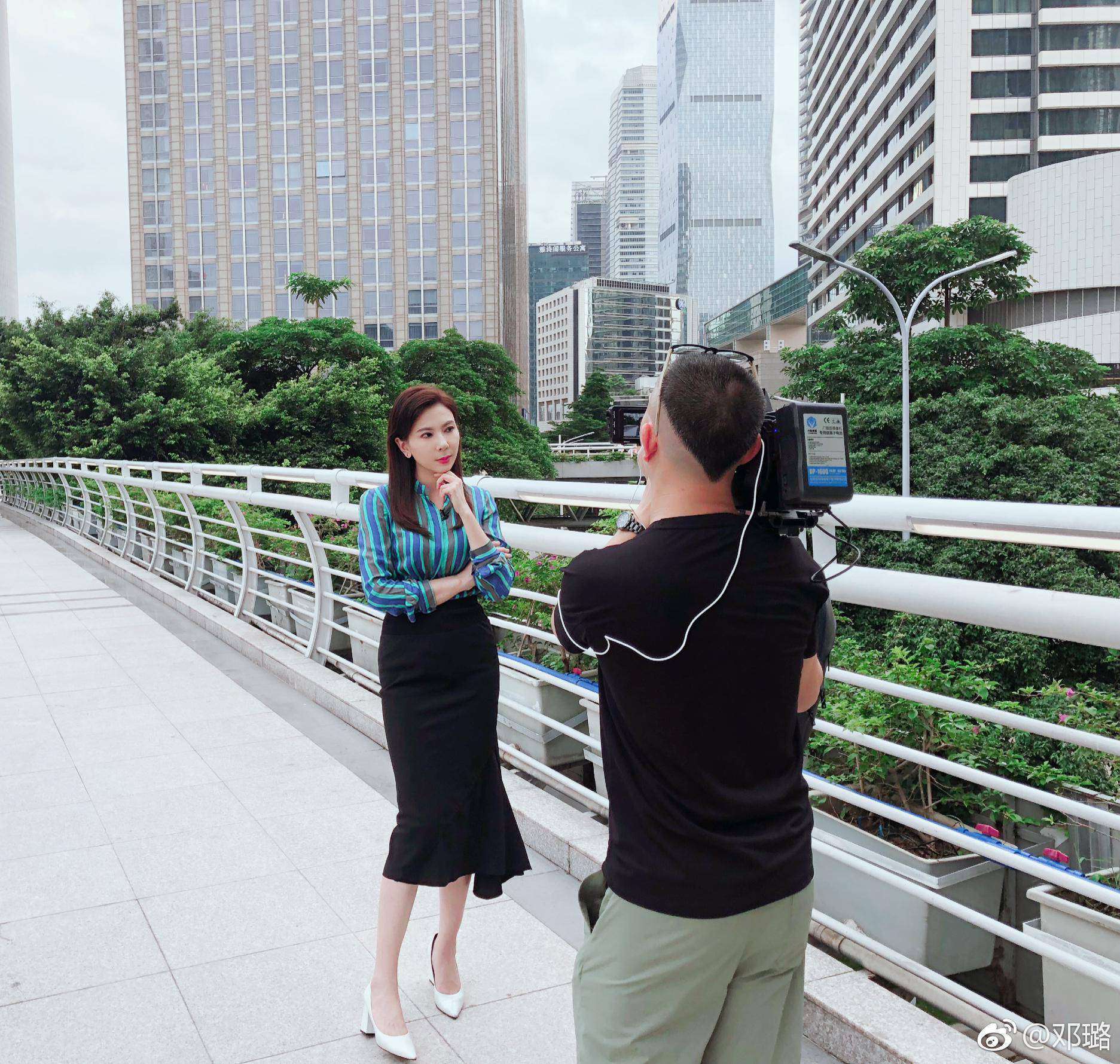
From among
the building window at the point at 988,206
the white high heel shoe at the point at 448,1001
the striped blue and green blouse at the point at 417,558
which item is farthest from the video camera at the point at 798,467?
the building window at the point at 988,206

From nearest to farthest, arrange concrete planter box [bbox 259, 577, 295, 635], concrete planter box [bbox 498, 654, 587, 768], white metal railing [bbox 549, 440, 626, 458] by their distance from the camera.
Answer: concrete planter box [bbox 498, 654, 587, 768] < concrete planter box [bbox 259, 577, 295, 635] < white metal railing [bbox 549, 440, 626, 458]

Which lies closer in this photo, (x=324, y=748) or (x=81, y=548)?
(x=324, y=748)

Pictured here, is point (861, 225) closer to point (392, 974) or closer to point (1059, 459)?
point (1059, 459)

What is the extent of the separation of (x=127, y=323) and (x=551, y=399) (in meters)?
146

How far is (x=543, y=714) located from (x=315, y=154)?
74786 millimetres

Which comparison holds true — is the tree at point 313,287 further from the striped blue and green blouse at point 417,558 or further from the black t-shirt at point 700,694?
the black t-shirt at point 700,694

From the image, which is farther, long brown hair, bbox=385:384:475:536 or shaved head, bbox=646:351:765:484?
long brown hair, bbox=385:384:475:536

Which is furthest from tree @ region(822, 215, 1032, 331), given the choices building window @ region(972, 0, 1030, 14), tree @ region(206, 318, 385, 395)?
building window @ region(972, 0, 1030, 14)

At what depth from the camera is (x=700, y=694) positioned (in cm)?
134

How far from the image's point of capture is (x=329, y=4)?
237 feet

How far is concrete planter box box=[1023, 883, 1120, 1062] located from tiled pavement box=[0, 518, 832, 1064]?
0.53 metres

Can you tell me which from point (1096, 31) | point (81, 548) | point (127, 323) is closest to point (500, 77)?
point (1096, 31)

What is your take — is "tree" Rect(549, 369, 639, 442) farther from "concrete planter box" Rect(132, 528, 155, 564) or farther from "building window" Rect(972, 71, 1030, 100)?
"concrete planter box" Rect(132, 528, 155, 564)

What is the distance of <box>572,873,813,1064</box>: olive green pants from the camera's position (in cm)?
134
